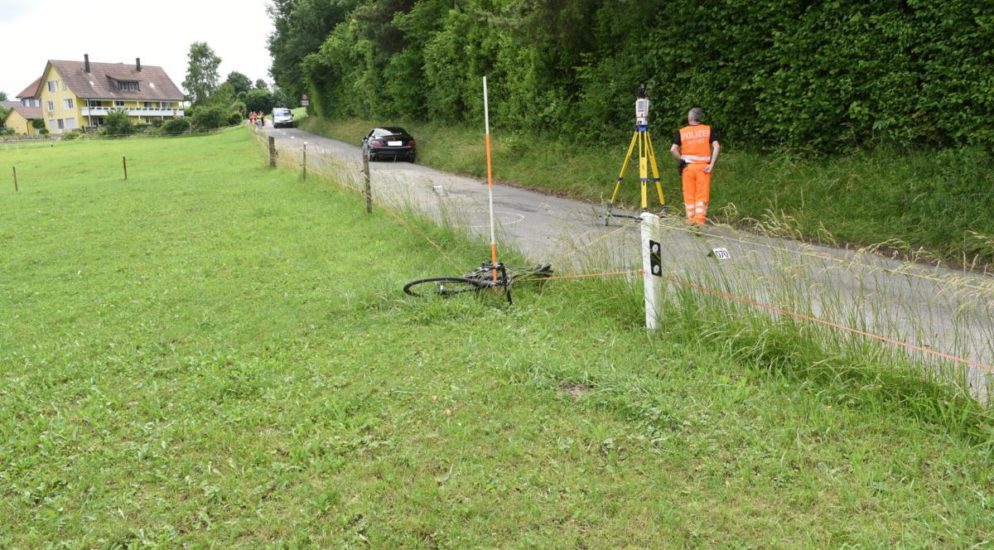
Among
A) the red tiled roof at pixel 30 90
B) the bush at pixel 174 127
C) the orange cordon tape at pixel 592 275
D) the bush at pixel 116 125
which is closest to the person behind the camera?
the orange cordon tape at pixel 592 275

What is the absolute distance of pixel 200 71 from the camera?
96625mm

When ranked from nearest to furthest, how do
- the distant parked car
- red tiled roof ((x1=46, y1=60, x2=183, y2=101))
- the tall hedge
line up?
the tall hedge
the distant parked car
red tiled roof ((x1=46, y1=60, x2=183, y2=101))

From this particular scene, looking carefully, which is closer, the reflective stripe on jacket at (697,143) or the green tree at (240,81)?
the reflective stripe on jacket at (697,143)

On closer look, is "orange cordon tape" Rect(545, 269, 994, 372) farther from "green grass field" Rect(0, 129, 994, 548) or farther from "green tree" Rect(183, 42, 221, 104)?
"green tree" Rect(183, 42, 221, 104)

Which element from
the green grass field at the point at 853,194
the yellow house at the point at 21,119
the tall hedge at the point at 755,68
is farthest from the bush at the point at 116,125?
the green grass field at the point at 853,194

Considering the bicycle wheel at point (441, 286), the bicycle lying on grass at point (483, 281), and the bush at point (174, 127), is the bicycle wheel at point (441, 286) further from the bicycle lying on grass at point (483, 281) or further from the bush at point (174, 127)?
the bush at point (174, 127)

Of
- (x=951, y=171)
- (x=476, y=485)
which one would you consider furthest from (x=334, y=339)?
(x=951, y=171)

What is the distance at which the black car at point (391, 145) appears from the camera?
1040 inches

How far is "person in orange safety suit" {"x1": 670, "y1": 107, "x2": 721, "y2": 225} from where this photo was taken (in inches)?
392

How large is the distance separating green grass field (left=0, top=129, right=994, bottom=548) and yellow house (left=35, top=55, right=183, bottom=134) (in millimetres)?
96239

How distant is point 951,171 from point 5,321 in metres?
11.5

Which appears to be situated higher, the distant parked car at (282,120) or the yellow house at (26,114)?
the yellow house at (26,114)

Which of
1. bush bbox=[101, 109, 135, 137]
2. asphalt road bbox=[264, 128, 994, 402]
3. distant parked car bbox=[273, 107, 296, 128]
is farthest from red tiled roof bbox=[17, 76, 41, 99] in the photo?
asphalt road bbox=[264, 128, 994, 402]

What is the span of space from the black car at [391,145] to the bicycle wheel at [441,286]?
65.6 ft
